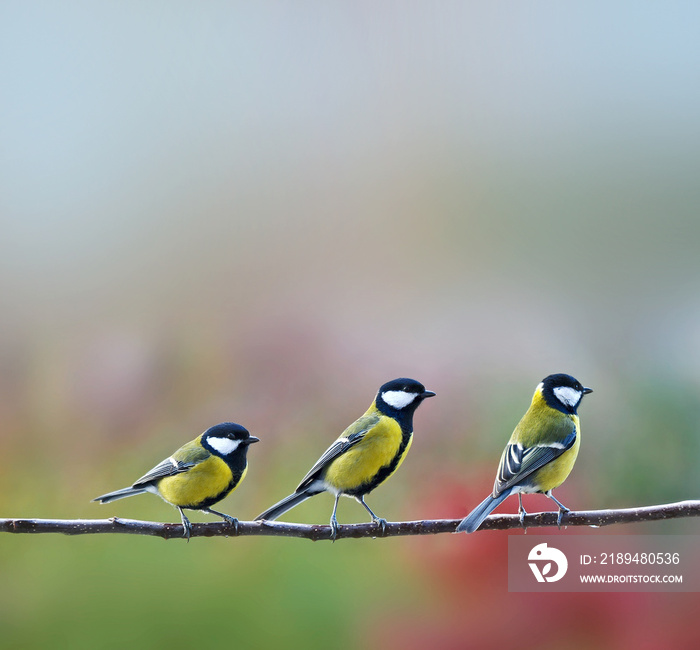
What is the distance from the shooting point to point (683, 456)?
73.2 inches

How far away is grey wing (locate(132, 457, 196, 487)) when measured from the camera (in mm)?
1678

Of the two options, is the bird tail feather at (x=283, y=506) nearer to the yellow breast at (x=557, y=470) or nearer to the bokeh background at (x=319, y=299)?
the bokeh background at (x=319, y=299)

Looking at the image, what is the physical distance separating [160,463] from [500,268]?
0.96 metres

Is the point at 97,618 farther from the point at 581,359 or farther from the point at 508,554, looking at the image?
the point at 581,359

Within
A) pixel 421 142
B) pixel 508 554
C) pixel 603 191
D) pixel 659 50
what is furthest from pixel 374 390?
pixel 659 50

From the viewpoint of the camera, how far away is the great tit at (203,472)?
5.46 ft

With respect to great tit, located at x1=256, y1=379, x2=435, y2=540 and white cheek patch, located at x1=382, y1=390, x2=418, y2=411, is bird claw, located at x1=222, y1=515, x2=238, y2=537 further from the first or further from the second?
white cheek patch, located at x1=382, y1=390, x2=418, y2=411

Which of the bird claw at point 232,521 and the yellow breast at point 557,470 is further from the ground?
the yellow breast at point 557,470

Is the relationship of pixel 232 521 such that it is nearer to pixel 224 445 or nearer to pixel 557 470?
pixel 224 445

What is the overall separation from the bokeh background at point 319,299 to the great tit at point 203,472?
12cm

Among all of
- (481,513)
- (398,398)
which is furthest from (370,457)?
(481,513)

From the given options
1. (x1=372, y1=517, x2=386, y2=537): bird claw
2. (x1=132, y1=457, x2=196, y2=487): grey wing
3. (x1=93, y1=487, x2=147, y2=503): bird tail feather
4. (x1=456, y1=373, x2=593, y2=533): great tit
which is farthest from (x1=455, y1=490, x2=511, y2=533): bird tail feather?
(x1=93, y1=487, x2=147, y2=503): bird tail feather

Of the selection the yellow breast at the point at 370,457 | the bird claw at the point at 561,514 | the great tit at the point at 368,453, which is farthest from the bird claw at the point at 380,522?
the bird claw at the point at 561,514

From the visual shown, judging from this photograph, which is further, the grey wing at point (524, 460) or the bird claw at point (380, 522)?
the bird claw at point (380, 522)
